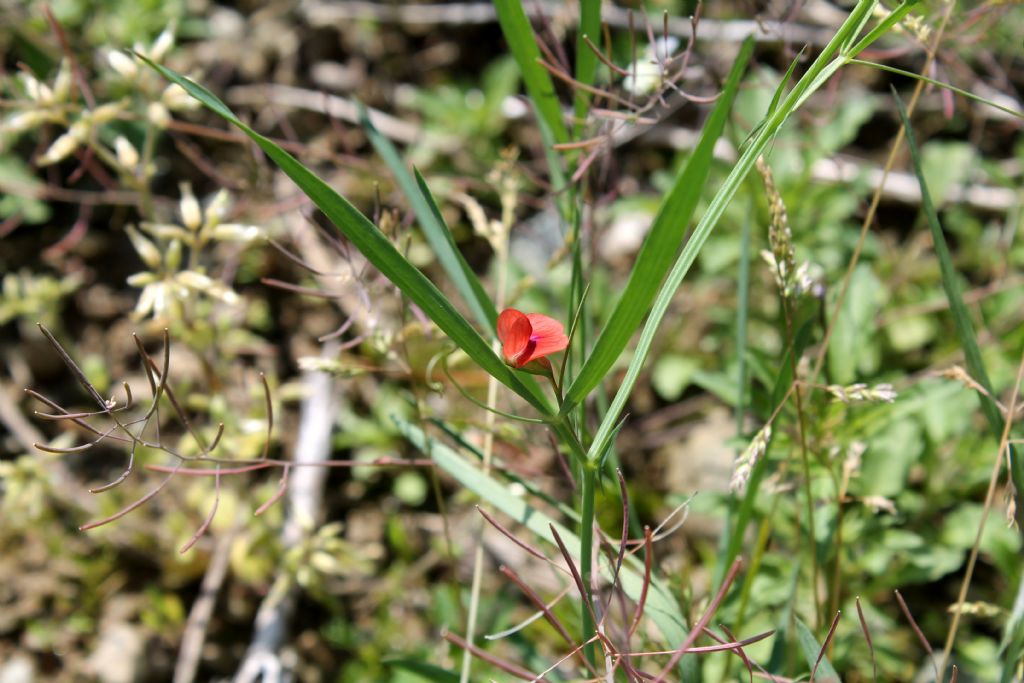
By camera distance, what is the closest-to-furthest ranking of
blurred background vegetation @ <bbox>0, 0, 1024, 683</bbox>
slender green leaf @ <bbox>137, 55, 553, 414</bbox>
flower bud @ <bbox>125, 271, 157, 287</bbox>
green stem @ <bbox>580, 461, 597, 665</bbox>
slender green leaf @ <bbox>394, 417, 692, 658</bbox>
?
slender green leaf @ <bbox>137, 55, 553, 414</bbox>, green stem @ <bbox>580, 461, 597, 665</bbox>, slender green leaf @ <bbox>394, 417, 692, 658</bbox>, flower bud @ <bbox>125, 271, 157, 287</bbox>, blurred background vegetation @ <bbox>0, 0, 1024, 683</bbox>

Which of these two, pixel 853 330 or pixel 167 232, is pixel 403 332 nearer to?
pixel 167 232

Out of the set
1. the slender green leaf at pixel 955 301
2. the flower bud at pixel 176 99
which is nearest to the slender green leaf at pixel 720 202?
the slender green leaf at pixel 955 301

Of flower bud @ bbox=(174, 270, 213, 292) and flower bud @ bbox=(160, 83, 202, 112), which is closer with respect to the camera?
flower bud @ bbox=(174, 270, 213, 292)

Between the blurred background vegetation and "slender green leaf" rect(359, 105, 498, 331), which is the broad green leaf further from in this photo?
"slender green leaf" rect(359, 105, 498, 331)

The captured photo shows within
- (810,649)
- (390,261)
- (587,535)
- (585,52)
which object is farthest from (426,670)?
(585,52)

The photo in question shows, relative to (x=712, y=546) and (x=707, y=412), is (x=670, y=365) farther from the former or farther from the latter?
(x=712, y=546)

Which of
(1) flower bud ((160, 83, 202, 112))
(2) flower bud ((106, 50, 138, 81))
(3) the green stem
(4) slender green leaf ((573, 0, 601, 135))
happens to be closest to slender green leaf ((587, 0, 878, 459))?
(3) the green stem

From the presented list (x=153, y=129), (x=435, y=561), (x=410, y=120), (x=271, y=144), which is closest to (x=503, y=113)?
(x=410, y=120)
